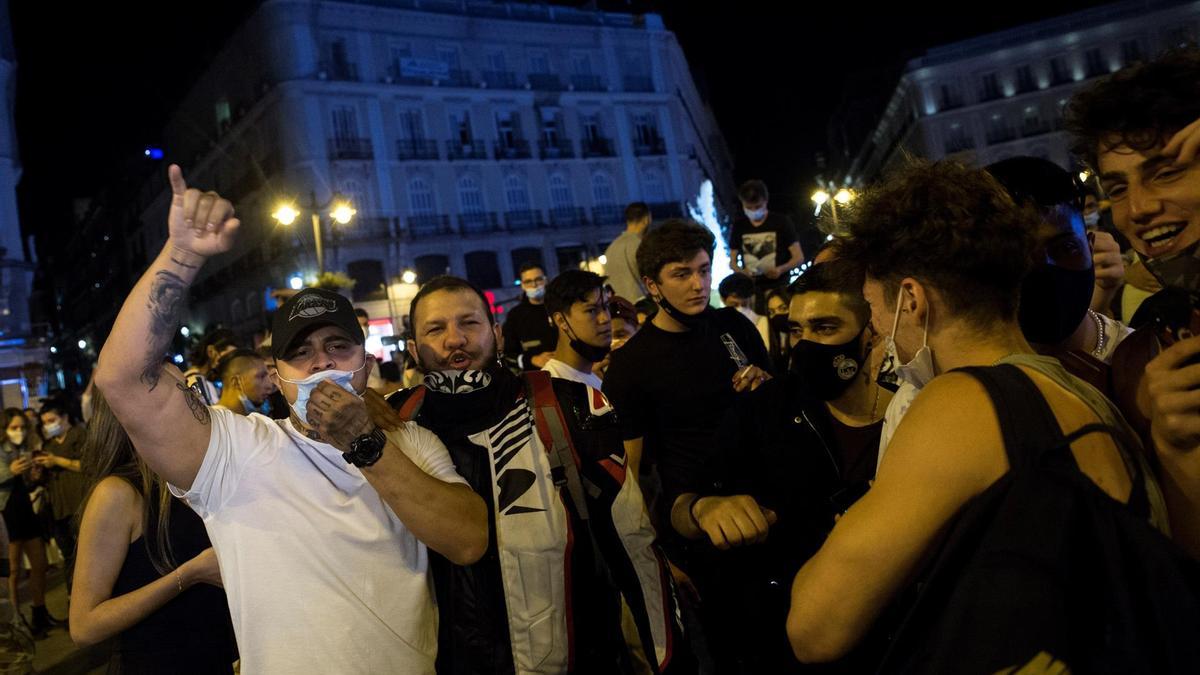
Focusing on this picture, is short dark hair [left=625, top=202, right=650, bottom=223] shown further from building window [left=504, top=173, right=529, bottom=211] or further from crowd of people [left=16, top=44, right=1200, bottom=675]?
building window [left=504, top=173, right=529, bottom=211]

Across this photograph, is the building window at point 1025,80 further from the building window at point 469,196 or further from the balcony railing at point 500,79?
the building window at point 469,196

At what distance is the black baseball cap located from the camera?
2.63 meters

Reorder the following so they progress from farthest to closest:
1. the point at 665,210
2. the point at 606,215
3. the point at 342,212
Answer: the point at 665,210 → the point at 606,215 → the point at 342,212

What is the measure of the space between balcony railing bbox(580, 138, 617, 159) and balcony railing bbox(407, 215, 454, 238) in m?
9.76

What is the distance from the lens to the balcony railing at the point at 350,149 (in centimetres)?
4303

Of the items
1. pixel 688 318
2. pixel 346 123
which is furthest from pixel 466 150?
pixel 688 318

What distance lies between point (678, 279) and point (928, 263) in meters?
2.82

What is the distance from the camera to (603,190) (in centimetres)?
5016

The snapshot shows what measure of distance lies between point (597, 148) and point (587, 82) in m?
4.29

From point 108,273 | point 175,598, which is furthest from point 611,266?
point 108,273

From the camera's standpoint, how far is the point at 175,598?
309 cm

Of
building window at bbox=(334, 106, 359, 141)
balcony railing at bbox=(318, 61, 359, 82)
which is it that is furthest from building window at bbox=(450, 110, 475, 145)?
balcony railing at bbox=(318, 61, 359, 82)

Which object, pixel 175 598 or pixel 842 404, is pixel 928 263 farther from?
pixel 175 598

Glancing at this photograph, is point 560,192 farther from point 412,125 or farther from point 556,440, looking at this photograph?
point 556,440
